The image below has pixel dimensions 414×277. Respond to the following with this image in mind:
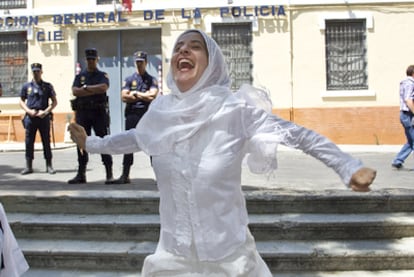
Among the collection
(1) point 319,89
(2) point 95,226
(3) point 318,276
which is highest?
(1) point 319,89

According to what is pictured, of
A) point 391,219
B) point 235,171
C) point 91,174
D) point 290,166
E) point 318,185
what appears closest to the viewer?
point 235,171

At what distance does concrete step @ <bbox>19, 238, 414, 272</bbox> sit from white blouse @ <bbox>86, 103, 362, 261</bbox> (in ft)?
6.60

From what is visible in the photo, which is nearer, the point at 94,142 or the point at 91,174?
the point at 94,142

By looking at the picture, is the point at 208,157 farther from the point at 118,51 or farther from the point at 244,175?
the point at 118,51

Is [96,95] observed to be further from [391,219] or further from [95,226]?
[391,219]

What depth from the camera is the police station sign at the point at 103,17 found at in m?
12.6

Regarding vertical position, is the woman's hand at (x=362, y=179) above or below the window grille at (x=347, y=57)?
below

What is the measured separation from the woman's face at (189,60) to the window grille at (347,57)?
35.9 ft

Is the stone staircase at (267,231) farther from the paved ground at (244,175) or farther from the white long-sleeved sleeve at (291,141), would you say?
the white long-sleeved sleeve at (291,141)

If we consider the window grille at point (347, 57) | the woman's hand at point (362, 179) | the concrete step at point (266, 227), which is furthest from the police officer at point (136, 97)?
the window grille at point (347, 57)

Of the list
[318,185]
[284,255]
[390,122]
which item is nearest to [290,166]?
[318,185]

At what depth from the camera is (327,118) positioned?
12422 millimetres

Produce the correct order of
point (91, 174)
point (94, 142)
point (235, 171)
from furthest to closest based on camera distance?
point (91, 174) < point (94, 142) < point (235, 171)

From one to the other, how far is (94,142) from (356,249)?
263cm
